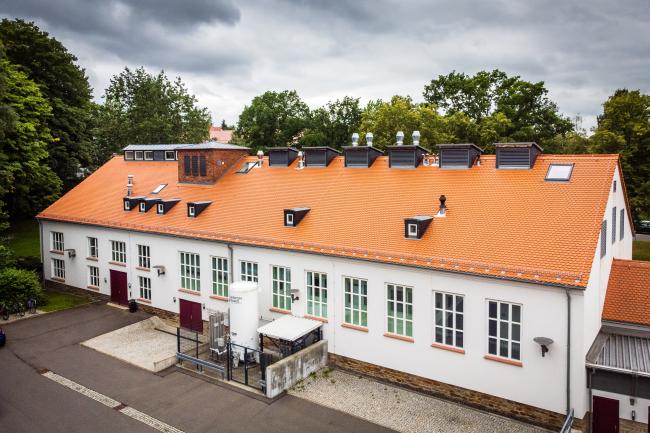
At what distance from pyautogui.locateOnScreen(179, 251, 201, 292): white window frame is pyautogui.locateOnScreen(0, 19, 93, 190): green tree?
71.5 ft

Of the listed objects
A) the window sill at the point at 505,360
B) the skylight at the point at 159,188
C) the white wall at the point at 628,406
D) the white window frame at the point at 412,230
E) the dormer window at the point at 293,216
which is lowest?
the white wall at the point at 628,406

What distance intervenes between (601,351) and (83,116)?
150ft

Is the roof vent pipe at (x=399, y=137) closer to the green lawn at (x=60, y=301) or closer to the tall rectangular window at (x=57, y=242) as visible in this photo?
the green lawn at (x=60, y=301)

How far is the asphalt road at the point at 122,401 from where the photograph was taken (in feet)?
50.0

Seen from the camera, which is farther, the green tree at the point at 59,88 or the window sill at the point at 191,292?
the green tree at the point at 59,88

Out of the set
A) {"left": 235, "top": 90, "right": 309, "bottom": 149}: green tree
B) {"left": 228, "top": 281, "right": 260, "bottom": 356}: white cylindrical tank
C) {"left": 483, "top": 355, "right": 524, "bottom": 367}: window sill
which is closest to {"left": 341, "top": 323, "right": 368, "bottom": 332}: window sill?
{"left": 228, "top": 281, "right": 260, "bottom": 356}: white cylindrical tank

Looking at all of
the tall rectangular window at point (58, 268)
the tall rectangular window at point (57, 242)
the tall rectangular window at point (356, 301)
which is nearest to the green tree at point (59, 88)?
the tall rectangular window at point (57, 242)

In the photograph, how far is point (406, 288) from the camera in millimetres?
17531

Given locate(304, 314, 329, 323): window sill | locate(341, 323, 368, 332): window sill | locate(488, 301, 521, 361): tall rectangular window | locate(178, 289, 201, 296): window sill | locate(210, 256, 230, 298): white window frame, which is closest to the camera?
locate(488, 301, 521, 361): tall rectangular window

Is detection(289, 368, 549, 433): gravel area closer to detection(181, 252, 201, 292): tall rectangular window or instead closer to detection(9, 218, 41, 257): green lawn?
detection(181, 252, 201, 292): tall rectangular window

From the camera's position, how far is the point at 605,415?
48.0 feet

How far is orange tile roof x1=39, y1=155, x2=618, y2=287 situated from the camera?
1577 cm

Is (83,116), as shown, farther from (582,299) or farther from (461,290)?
(582,299)

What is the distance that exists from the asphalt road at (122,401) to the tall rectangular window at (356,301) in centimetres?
369
